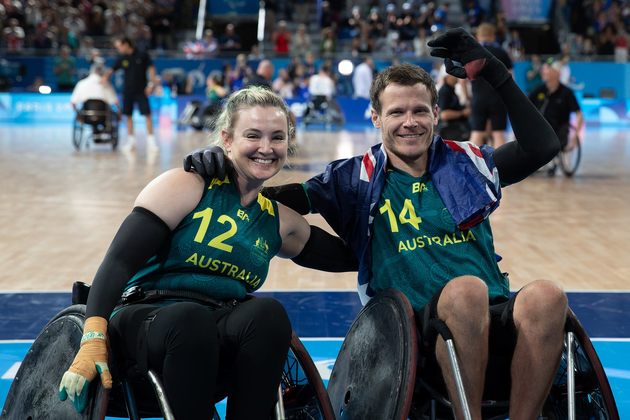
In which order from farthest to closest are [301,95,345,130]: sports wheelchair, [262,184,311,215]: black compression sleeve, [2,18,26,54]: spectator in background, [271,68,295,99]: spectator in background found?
[2,18,26,54]: spectator in background < [271,68,295,99]: spectator in background < [301,95,345,130]: sports wheelchair < [262,184,311,215]: black compression sleeve

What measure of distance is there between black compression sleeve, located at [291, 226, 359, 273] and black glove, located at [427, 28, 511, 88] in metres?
0.70

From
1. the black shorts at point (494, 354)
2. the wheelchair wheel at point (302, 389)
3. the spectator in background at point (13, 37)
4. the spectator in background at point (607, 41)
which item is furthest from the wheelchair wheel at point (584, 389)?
the spectator in background at point (13, 37)

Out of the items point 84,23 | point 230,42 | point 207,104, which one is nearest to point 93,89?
point 207,104

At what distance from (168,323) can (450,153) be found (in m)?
1.16

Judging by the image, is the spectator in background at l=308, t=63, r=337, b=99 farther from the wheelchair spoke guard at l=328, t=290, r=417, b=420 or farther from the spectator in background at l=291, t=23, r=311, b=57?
the wheelchair spoke guard at l=328, t=290, r=417, b=420

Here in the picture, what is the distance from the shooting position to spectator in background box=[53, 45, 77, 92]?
1733 centimetres

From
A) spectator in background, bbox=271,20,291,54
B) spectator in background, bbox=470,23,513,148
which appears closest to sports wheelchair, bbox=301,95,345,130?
spectator in background, bbox=271,20,291,54

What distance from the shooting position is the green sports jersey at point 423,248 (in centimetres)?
226

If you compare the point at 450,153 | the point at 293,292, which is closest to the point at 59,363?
the point at 450,153

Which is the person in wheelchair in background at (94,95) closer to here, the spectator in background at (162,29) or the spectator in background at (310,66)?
the spectator in background at (310,66)

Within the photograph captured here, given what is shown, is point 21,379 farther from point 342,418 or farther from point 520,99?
point 520,99

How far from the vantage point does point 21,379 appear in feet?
6.30

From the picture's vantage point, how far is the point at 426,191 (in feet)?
7.78

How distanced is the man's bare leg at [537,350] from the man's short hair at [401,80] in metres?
0.80
